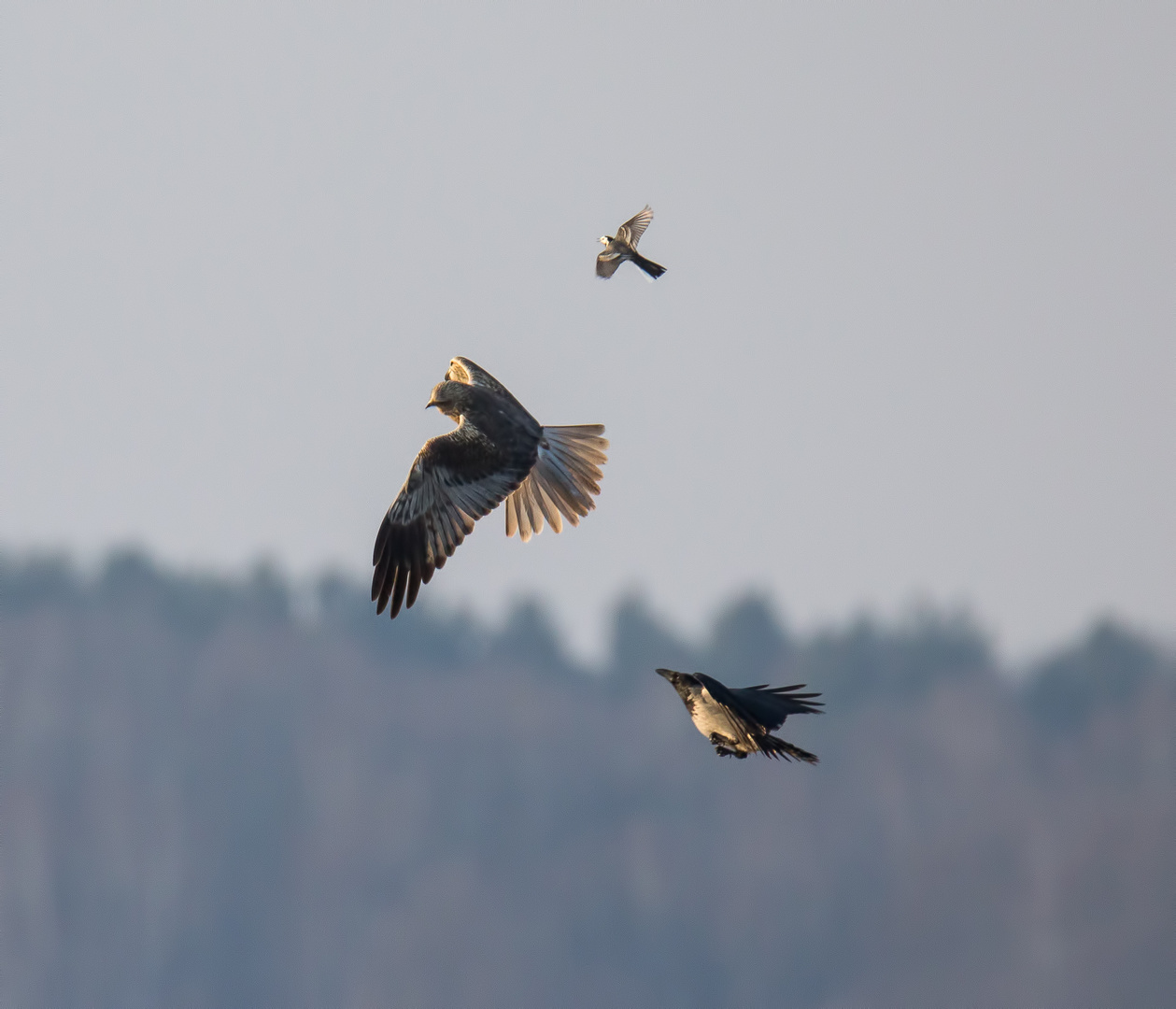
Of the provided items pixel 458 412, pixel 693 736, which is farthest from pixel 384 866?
pixel 458 412

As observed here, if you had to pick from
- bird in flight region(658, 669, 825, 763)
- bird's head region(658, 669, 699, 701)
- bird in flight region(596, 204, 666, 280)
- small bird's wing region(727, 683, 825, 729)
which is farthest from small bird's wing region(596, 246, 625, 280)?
small bird's wing region(727, 683, 825, 729)

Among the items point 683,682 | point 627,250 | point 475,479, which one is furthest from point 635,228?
point 683,682

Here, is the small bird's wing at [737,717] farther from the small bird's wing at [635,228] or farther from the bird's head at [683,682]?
the small bird's wing at [635,228]

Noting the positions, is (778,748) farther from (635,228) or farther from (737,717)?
(635,228)

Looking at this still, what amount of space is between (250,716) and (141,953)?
70.1ft

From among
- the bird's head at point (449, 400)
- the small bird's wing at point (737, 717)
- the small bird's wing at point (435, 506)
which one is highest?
the bird's head at point (449, 400)

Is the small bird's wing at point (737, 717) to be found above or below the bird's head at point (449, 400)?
below

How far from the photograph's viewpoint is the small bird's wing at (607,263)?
20.7 m

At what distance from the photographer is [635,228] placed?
21.9m

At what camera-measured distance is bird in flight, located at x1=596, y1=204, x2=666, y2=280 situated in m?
20.6

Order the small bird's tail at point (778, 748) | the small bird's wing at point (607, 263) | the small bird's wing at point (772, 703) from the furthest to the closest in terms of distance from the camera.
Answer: the small bird's wing at point (607, 263), the small bird's wing at point (772, 703), the small bird's tail at point (778, 748)

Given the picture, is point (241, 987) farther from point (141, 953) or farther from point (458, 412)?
point (458, 412)

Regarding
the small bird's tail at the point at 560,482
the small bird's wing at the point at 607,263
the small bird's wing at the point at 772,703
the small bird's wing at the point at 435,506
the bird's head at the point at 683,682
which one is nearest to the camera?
the small bird's wing at the point at 772,703

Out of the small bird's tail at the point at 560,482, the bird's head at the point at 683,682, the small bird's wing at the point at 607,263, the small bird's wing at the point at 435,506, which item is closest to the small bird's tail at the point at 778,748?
the bird's head at the point at 683,682
